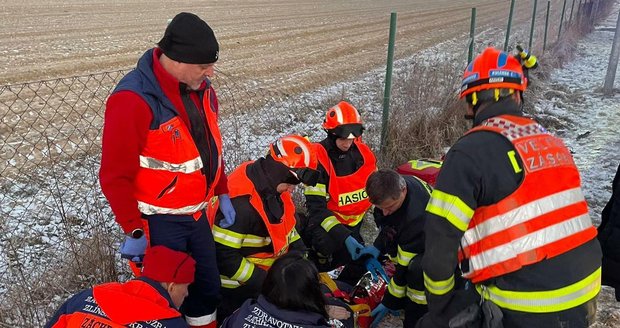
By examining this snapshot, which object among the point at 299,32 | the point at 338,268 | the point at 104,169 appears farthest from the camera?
the point at 299,32

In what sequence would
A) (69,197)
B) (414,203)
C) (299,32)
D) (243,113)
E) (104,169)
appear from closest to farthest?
(104,169) → (414,203) → (69,197) → (243,113) → (299,32)

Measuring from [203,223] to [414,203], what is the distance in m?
1.34

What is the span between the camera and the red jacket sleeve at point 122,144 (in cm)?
249

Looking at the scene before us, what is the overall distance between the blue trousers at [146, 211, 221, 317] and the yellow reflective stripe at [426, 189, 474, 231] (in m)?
1.49

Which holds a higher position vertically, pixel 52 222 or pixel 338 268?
pixel 52 222

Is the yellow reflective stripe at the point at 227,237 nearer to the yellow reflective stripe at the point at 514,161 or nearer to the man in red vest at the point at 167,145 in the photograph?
the man in red vest at the point at 167,145

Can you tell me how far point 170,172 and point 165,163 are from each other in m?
0.06

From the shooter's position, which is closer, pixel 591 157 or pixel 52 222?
pixel 52 222

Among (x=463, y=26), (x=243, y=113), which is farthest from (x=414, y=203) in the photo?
(x=463, y=26)

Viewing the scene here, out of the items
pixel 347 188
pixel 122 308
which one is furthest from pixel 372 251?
pixel 122 308

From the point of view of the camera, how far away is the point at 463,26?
71.3 feet

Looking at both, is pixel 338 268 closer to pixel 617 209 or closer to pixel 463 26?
pixel 617 209

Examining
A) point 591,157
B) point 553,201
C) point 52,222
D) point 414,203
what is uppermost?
point 553,201

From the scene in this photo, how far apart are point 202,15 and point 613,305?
20.7m
